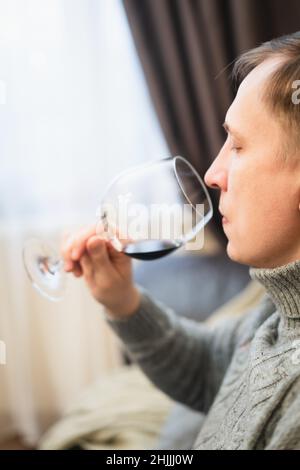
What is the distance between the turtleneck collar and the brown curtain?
52 cm

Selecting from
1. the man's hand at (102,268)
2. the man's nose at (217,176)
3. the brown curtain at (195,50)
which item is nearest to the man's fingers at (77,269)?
the man's hand at (102,268)

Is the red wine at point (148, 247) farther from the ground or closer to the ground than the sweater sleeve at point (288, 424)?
farther from the ground

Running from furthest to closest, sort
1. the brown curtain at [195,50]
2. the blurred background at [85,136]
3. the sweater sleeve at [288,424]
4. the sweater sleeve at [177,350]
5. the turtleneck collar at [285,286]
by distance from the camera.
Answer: the blurred background at [85,136] → the brown curtain at [195,50] → the sweater sleeve at [177,350] → the turtleneck collar at [285,286] → the sweater sleeve at [288,424]

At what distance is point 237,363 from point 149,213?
0.95 ft

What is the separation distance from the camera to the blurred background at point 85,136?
4.32 ft

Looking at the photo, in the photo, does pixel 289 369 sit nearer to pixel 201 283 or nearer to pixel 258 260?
pixel 258 260

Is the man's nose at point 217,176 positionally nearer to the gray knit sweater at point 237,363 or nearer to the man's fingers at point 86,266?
the gray knit sweater at point 237,363

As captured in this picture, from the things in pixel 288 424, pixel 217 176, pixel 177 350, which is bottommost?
pixel 177 350

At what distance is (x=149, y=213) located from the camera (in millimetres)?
892

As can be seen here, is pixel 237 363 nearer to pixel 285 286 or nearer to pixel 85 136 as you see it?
pixel 285 286

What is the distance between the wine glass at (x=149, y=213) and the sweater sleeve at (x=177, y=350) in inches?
6.4

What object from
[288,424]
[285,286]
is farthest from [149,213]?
[288,424]

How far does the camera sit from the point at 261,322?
850 millimetres

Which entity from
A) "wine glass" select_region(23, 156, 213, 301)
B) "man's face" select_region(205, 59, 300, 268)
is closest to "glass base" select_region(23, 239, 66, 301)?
"wine glass" select_region(23, 156, 213, 301)
